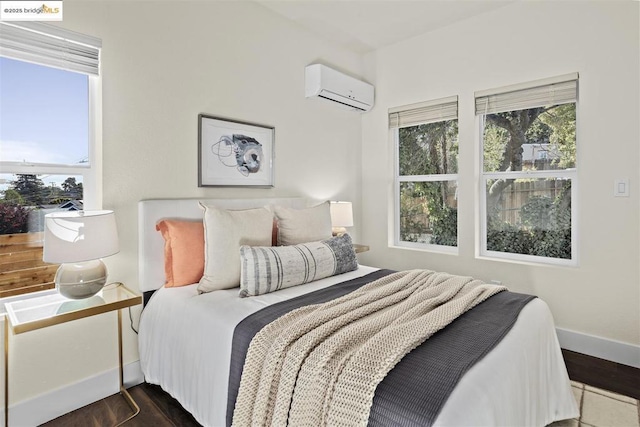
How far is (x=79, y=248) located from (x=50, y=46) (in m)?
1.09

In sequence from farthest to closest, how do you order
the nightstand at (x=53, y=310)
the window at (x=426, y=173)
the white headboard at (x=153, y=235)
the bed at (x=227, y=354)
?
the window at (x=426, y=173) < the white headboard at (x=153, y=235) < the nightstand at (x=53, y=310) < the bed at (x=227, y=354)

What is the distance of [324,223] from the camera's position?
2.68 metres

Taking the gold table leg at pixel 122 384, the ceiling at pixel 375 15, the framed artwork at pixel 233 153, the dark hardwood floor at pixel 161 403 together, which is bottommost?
the dark hardwood floor at pixel 161 403

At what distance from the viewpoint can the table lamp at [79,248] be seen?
1657 mm

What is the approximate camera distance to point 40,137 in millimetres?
1894

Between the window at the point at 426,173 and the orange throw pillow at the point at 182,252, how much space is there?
225cm

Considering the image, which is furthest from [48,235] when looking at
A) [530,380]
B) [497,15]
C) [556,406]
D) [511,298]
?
[497,15]

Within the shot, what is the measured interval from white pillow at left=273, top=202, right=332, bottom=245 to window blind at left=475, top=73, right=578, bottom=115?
68.2 inches

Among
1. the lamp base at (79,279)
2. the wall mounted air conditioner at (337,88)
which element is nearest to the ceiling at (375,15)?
the wall mounted air conditioner at (337,88)

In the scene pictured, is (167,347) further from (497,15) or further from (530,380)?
(497,15)

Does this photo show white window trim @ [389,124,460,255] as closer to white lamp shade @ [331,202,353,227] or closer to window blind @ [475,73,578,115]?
white lamp shade @ [331,202,353,227]

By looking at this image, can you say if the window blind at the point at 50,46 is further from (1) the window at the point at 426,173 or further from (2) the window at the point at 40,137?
(1) the window at the point at 426,173

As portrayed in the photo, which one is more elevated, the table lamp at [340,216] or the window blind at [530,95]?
the window blind at [530,95]

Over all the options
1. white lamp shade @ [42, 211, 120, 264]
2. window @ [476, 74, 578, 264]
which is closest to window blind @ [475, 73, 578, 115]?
window @ [476, 74, 578, 264]
